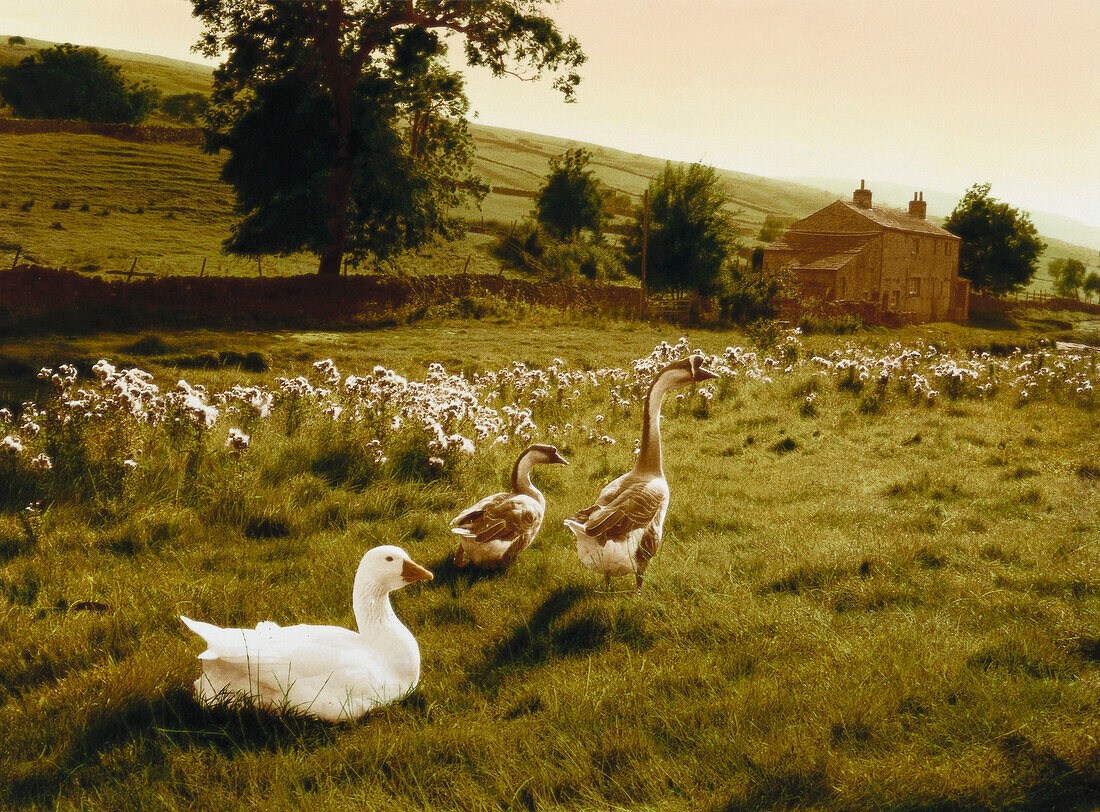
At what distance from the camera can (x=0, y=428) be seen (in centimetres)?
760

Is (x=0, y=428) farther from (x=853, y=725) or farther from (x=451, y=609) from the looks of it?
(x=853, y=725)

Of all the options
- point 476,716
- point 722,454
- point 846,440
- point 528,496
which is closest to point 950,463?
point 846,440

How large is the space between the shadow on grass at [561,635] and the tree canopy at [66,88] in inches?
3373

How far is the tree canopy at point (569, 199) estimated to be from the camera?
6400 centimetres

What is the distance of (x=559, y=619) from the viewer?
475 centimetres

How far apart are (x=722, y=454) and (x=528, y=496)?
213 inches

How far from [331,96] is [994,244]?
59.0 metres

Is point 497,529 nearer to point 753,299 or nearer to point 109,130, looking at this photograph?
point 753,299

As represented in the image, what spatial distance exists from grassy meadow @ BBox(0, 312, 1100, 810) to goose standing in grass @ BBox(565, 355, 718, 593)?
0.87 feet

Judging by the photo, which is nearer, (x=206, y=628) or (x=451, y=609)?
(x=206, y=628)

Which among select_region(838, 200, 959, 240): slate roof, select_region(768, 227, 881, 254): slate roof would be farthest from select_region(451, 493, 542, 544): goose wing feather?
select_region(838, 200, 959, 240): slate roof

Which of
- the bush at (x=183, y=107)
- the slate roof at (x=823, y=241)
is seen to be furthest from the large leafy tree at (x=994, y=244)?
the bush at (x=183, y=107)

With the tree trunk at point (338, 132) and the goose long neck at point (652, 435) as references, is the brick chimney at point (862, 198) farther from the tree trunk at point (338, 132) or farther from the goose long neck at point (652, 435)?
the goose long neck at point (652, 435)

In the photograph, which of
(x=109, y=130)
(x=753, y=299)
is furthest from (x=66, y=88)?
(x=753, y=299)
